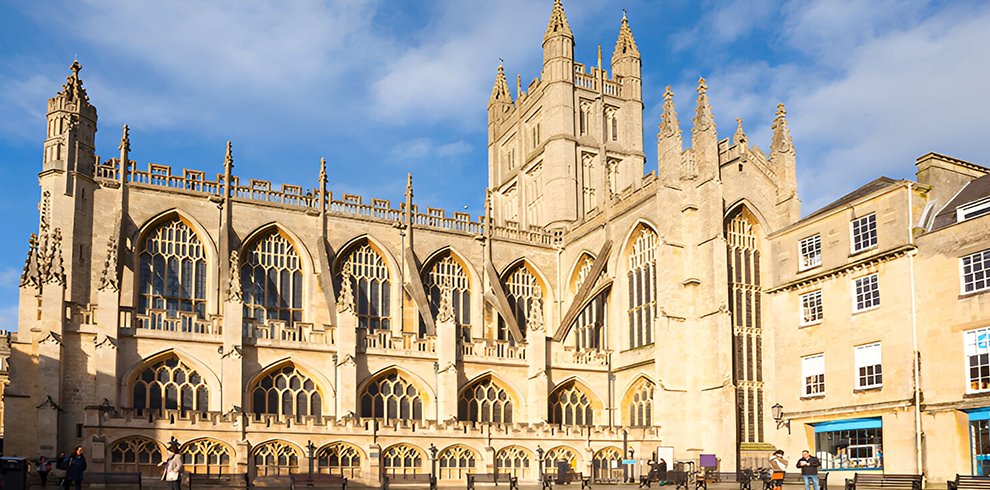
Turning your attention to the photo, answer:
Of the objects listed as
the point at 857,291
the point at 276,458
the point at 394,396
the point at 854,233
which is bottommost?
the point at 276,458

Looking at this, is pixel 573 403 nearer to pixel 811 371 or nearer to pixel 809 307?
pixel 811 371

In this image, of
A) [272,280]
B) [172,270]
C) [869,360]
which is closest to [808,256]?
[869,360]

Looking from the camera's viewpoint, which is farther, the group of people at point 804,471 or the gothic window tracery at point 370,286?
the gothic window tracery at point 370,286

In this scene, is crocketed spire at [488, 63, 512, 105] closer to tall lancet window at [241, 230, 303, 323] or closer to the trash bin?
tall lancet window at [241, 230, 303, 323]

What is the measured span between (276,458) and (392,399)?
6288 mm

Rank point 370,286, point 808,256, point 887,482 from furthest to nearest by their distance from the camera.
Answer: point 370,286
point 808,256
point 887,482

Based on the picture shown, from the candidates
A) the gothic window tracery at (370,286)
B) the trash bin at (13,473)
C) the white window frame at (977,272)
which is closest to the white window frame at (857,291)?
the white window frame at (977,272)

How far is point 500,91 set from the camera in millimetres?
64875

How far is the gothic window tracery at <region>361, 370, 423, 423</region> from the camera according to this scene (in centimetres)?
3956

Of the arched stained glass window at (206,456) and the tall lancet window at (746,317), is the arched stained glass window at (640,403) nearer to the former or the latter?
the tall lancet window at (746,317)

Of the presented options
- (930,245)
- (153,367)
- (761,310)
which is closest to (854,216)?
(930,245)

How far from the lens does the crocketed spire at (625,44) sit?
2315 inches

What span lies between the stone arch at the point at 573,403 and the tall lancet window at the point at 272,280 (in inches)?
455

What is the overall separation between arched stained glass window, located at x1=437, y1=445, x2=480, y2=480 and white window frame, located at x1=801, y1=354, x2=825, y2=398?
12.3 meters
